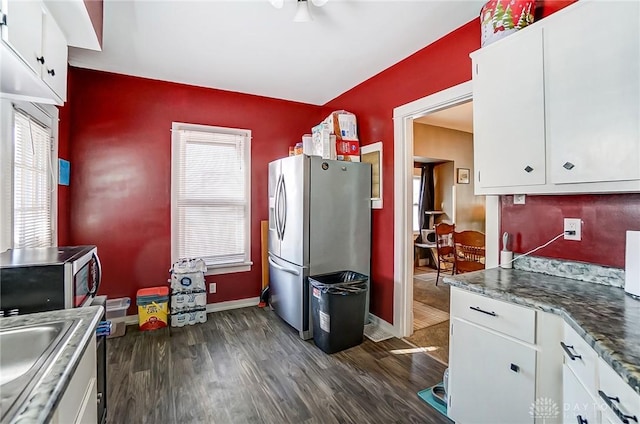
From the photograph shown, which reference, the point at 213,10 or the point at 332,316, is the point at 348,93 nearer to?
the point at 213,10

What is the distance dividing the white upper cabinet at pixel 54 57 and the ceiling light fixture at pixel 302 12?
1.44m

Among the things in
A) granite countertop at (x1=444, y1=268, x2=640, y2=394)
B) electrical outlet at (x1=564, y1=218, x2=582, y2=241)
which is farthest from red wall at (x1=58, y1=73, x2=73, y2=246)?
electrical outlet at (x1=564, y1=218, x2=582, y2=241)

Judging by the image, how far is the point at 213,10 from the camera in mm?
2160

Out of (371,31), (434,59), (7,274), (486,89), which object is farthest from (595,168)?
(7,274)

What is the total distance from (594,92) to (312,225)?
2.16 m

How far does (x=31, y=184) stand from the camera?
86.3 inches

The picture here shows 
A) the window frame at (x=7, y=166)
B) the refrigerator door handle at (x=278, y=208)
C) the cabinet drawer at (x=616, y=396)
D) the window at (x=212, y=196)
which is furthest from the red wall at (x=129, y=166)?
the cabinet drawer at (x=616, y=396)

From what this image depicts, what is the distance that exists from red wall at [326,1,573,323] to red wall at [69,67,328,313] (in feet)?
5.41

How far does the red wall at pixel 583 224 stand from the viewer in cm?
153

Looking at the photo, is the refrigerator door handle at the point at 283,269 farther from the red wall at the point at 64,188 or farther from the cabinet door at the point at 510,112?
the red wall at the point at 64,188

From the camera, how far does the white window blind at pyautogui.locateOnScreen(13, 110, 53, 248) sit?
6.46 feet

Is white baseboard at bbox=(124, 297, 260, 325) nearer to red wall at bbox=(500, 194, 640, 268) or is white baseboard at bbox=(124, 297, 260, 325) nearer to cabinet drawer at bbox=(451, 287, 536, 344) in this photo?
cabinet drawer at bbox=(451, 287, 536, 344)

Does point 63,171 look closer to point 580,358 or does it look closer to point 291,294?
point 291,294

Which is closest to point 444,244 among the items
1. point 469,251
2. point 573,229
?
point 469,251
